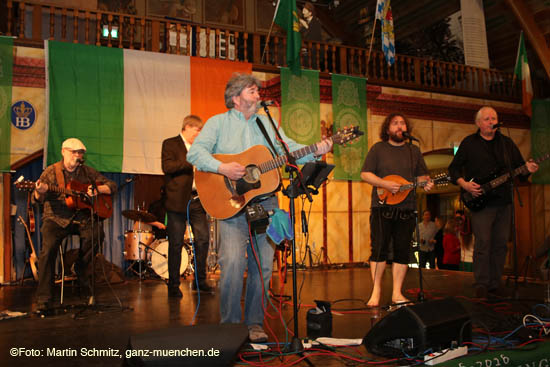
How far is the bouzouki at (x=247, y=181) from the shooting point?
2.68m

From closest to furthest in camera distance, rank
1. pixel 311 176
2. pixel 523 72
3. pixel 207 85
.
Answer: pixel 311 176
pixel 207 85
pixel 523 72

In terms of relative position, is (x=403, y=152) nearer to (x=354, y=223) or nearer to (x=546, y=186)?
(x=354, y=223)

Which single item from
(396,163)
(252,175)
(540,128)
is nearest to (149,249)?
(396,163)

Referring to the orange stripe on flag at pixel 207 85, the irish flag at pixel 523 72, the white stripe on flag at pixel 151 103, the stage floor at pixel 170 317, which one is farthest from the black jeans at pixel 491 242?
the irish flag at pixel 523 72

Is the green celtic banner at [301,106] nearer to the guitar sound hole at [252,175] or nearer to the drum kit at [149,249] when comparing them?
the drum kit at [149,249]

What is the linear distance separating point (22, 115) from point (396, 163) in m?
6.07

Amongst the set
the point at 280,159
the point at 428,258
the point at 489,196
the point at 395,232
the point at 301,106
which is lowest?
the point at 428,258

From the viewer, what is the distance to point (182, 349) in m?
2.03

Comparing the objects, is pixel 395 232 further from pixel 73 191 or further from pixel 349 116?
pixel 349 116

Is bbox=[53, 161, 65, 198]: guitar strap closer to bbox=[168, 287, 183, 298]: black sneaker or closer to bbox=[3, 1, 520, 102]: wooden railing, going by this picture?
bbox=[168, 287, 183, 298]: black sneaker

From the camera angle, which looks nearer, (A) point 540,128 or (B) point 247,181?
(B) point 247,181

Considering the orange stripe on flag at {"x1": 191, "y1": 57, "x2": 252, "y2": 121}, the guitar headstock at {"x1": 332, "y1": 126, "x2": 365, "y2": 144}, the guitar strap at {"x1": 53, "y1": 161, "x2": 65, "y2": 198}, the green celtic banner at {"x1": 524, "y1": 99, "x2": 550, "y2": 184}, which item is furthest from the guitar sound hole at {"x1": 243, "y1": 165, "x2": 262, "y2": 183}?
the green celtic banner at {"x1": 524, "y1": 99, "x2": 550, "y2": 184}

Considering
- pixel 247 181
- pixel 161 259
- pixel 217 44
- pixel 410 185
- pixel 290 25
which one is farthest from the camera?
pixel 217 44

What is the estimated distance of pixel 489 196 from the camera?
427cm
